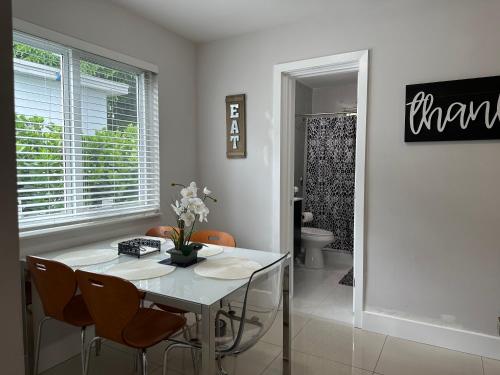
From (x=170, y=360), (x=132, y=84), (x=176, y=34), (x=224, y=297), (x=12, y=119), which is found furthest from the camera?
(x=176, y=34)

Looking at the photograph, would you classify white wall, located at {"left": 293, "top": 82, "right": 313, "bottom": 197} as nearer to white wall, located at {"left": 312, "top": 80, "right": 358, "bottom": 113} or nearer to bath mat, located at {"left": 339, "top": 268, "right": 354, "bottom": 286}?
white wall, located at {"left": 312, "top": 80, "right": 358, "bottom": 113}

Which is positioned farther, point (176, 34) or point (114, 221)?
point (176, 34)

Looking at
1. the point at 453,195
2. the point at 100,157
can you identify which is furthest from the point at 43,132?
the point at 453,195

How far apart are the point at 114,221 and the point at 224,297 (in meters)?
1.50

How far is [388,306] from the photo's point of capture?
8.95ft

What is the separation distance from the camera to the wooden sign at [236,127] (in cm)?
326

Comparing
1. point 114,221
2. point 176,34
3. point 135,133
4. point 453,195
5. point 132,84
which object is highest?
point 176,34

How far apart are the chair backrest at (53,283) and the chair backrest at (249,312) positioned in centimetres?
80

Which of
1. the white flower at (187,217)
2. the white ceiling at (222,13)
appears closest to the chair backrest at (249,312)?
the white flower at (187,217)

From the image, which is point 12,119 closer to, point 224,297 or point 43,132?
point 224,297

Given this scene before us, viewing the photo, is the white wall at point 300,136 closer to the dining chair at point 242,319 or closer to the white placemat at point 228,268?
the white placemat at point 228,268

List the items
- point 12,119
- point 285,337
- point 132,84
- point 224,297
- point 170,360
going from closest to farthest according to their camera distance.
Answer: point 12,119 → point 224,297 → point 285,337 → point 170,360 → point 132,84

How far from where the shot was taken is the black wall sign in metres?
2.31

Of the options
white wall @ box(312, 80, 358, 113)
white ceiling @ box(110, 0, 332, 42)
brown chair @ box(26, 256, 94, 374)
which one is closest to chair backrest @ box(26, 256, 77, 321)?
brown chair @ box(26, 256, 94, 374)
